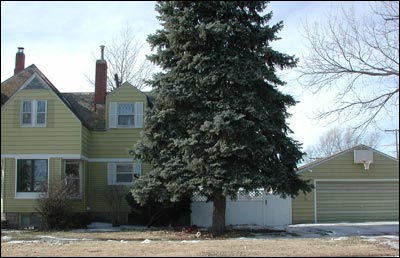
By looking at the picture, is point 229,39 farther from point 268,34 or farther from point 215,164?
point 215,164

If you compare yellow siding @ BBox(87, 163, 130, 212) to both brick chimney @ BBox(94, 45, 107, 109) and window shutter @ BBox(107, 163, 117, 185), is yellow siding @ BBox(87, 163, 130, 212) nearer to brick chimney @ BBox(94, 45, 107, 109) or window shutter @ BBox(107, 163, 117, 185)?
window shutter @ BBox(107, 163, 117, 185)

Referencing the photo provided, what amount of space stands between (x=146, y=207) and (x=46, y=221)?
4343 millimetres

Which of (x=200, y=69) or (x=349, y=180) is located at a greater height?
(x=200, y=69)

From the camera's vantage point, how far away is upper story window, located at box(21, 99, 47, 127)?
936 inches

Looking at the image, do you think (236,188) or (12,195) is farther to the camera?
(12,195)

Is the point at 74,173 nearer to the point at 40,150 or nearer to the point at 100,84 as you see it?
the point at 40,150

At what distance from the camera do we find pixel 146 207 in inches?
893

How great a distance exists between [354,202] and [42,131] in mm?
16327

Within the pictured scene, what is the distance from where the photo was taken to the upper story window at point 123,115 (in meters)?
Result: 25.4

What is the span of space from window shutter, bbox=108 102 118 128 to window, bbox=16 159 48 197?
3.78 m

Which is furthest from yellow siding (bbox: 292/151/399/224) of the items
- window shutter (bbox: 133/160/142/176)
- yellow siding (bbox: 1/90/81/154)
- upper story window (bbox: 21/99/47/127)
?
upper story window (bbox: 21/99/47/127)

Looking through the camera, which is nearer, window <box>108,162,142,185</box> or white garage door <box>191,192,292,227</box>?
white garage door <box>191,192,292,227</box>

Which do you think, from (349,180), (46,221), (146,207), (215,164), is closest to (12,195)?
(46,221)

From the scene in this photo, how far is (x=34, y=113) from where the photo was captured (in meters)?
23.8
